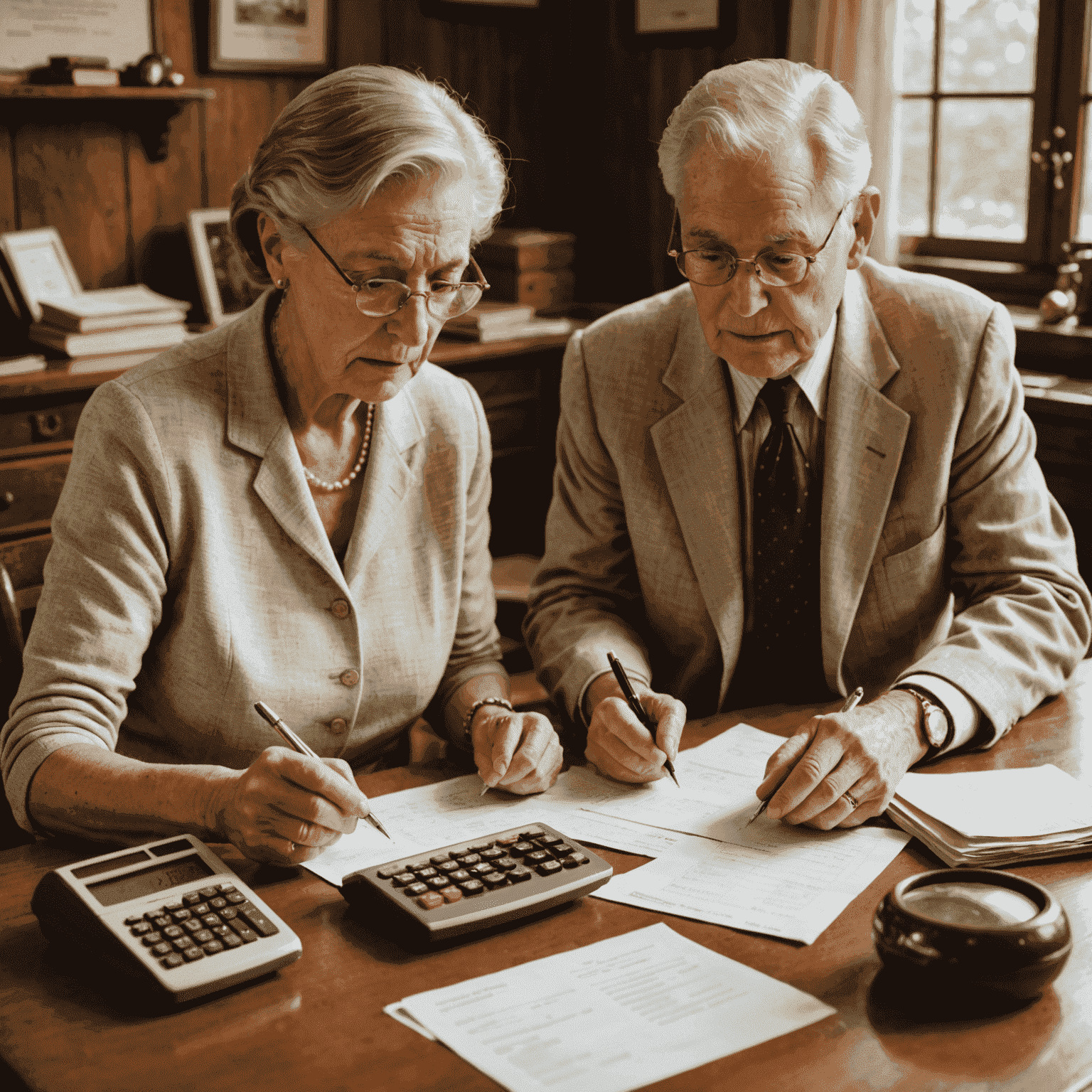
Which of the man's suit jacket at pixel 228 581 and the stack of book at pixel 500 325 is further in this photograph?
the stack of book at pixel 500 325

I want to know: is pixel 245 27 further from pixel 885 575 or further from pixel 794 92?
pixel 885 575

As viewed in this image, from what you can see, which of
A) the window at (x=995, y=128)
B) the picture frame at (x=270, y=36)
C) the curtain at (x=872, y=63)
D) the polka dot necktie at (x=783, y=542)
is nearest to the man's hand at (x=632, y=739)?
the polka dot necktie at (x=783, y=542)

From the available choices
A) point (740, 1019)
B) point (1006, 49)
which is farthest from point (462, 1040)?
point (1006, 49)

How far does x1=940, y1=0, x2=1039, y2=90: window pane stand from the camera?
10.6ft

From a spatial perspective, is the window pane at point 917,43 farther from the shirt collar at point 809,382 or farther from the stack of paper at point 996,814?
the stack of paper at point 996,814

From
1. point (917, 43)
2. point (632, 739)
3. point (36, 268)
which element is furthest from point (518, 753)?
point (917, 43)

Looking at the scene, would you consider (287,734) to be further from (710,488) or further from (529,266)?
(529,266)

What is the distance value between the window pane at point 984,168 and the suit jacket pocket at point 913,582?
6.32 feet

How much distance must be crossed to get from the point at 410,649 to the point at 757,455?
553 mm

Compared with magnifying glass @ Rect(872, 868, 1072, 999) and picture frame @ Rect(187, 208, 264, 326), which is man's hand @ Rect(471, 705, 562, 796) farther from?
picture frame @ Rect(187, 208, 264, 326)

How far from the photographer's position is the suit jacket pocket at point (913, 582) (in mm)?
1742

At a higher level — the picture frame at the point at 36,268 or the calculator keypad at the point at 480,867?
the picture frame at the point at 36,268

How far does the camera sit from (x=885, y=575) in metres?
1.75

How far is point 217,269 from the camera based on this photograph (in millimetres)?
3398
